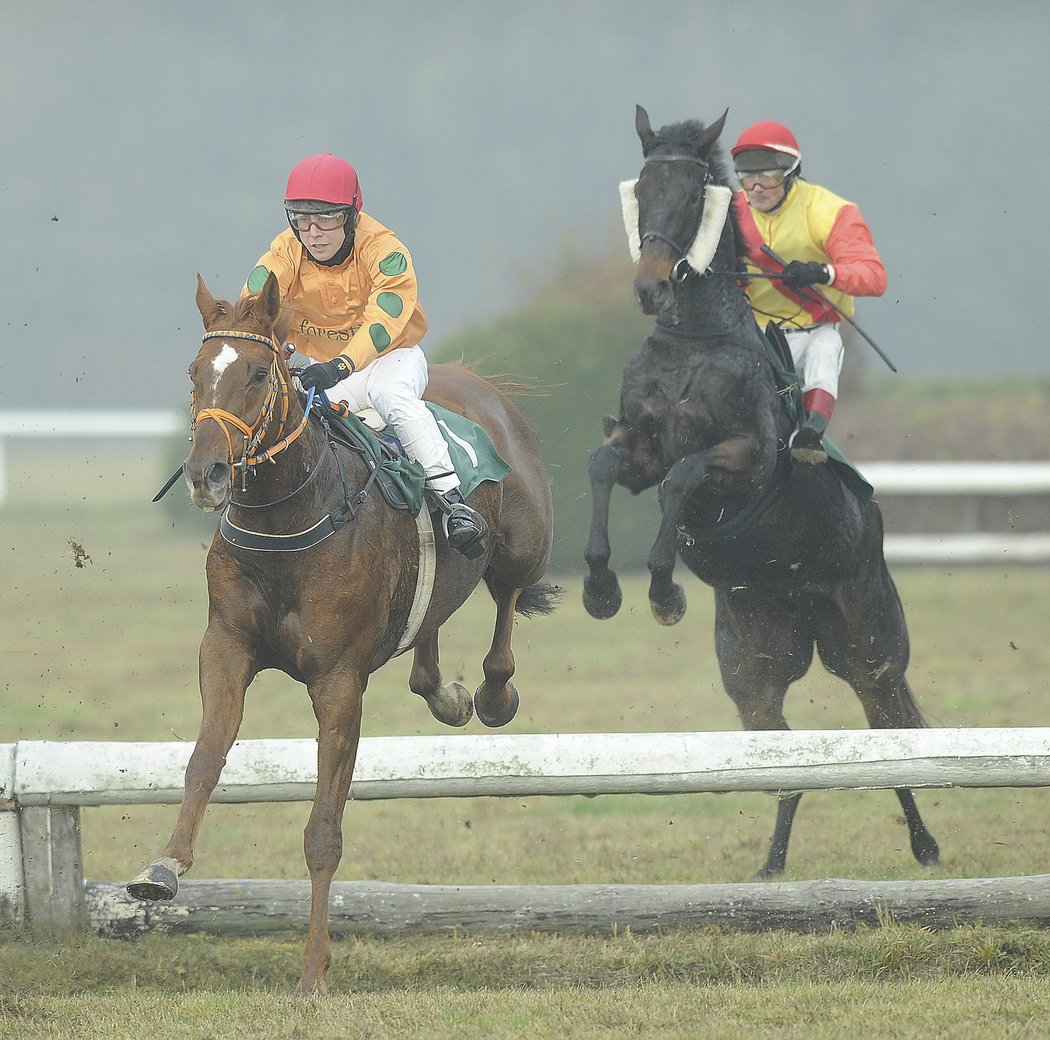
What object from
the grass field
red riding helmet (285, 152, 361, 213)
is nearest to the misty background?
the grass field

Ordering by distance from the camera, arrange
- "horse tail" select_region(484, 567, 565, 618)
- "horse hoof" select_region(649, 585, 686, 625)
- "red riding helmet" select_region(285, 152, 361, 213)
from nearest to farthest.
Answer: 1. "red riding helmet" select_region(285, 152, 361, 213)
2. "horse hoof" select_region(649, 585, 686, 625)
3. "horse tail" select_region(484, 567, 565, 618)

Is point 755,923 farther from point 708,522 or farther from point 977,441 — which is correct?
point 977,441

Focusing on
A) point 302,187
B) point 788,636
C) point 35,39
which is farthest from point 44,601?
point 35,39

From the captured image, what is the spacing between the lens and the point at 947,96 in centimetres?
5884

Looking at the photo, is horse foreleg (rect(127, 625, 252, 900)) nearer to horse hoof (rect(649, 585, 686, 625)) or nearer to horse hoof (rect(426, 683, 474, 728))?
horse hoof (rect(426, 683, 474, 728))

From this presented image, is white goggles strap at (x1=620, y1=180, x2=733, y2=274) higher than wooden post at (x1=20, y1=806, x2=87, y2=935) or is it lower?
higher

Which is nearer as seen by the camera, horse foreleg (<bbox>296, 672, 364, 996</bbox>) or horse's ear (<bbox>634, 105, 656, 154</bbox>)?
horse foreleg (<bbox>296, 672, 364, 996</bbox>)

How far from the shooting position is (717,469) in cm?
586

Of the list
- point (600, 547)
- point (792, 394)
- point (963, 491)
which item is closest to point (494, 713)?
point (600, 547)

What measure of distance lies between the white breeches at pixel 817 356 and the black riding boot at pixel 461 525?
1.79m

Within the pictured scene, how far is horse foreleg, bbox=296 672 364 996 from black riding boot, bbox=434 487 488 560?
2.08ft

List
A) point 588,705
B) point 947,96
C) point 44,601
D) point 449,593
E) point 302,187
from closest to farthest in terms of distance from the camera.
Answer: point 302,187 → point 449,593 → point 588,705 → point 44,601 → point 947,96

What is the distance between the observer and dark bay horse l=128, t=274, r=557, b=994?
4.06 metres

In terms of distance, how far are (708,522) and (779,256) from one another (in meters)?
1.09
